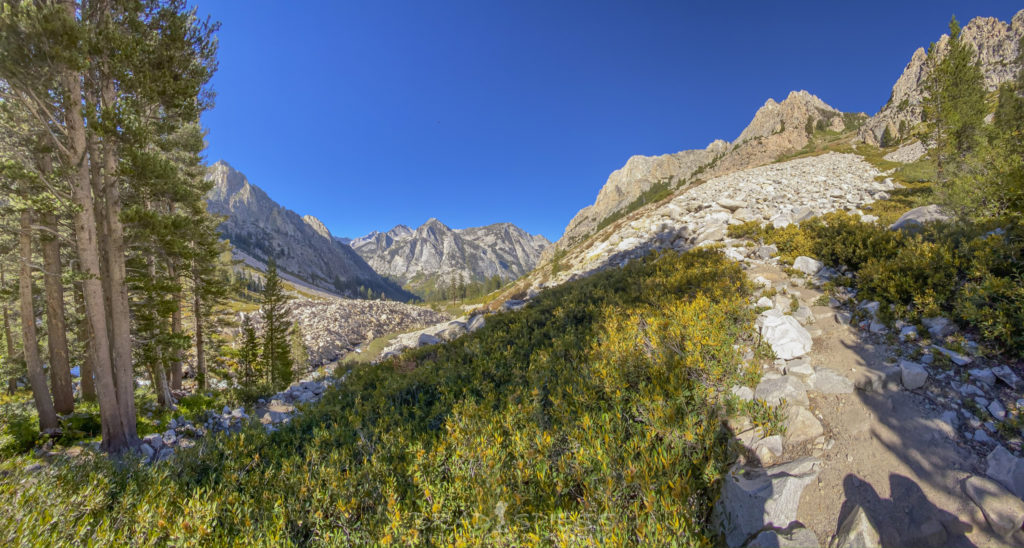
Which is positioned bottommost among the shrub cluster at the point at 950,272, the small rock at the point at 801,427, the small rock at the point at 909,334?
the small rock at the point at 801,427

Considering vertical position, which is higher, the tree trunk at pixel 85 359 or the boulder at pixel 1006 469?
the tree trunk at pixel 85 359

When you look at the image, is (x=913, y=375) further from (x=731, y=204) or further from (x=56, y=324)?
(x=56, y=324)

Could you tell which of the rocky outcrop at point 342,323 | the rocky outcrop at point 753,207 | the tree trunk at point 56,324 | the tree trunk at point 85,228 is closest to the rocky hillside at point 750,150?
the rocky outcrop at point 753,207

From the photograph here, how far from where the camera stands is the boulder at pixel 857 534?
3.25m

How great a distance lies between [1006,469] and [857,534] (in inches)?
86.8

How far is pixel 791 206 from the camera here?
18672 mm

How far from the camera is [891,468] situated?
4.21m

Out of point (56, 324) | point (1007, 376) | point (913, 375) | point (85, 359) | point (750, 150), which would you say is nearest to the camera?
point (1007, 376)

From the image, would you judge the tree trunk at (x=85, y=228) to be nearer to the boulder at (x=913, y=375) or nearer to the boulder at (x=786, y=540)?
the boulder at (x=786, y=540)

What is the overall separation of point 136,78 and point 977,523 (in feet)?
65.3

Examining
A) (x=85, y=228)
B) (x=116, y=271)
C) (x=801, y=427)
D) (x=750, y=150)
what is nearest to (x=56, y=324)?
(x=116, y=271)

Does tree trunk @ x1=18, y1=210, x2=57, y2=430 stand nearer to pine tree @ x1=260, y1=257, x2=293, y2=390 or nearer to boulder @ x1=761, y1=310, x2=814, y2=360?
pine tree @ x1=260, y1=257, x2=293, y2=390

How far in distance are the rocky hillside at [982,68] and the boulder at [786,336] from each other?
74519 millimetres

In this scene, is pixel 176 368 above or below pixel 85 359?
below
